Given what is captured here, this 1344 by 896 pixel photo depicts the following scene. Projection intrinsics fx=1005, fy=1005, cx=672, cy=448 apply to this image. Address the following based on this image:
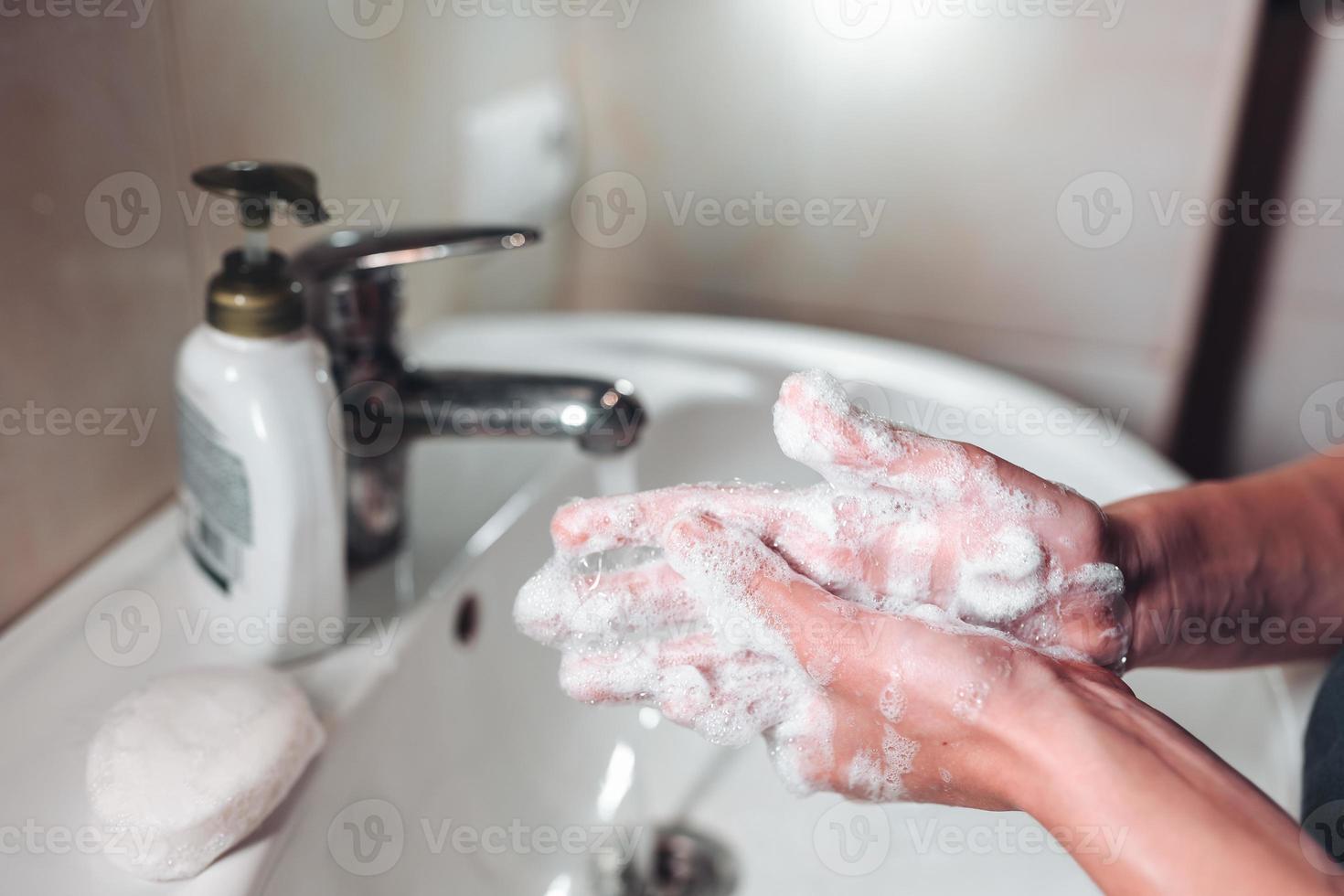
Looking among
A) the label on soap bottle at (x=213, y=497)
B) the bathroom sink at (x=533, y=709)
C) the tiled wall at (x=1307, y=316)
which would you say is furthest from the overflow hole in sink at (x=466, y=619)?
the tiled wall at (x=1307, y=316)

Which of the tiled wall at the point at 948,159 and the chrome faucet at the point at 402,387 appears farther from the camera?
the tiled wall at the point at 948,159

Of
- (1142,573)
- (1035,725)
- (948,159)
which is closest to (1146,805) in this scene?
(1035,725)

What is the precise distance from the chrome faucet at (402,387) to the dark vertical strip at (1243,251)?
61 cm

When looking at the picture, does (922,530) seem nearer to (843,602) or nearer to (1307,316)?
(843,602)

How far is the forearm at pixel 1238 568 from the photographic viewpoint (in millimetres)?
421

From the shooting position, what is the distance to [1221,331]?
100cm

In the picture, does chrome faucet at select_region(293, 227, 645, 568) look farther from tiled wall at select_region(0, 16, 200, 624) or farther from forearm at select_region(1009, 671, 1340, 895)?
forearm at select_region(1009, 671, 1340, 895)

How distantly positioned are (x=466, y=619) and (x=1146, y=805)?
34 centimetres

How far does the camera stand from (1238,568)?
452 millimetres

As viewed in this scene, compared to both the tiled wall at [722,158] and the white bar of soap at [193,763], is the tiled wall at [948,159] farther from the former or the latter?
the white bar of soap at [193,763]

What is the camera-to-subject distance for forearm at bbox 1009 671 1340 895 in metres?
0.27

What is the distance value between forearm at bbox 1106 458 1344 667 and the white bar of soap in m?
0.33

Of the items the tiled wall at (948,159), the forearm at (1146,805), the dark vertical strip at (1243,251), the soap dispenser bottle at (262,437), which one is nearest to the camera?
the forearm at (1146,805)

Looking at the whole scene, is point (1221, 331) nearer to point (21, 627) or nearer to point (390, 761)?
point (390, 761)
